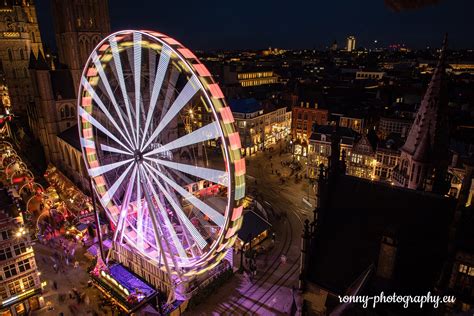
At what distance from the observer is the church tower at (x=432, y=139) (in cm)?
2430

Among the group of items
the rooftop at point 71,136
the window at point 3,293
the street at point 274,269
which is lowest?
the street at point 274,269

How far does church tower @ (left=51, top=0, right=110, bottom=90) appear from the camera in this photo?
5072 centimetres

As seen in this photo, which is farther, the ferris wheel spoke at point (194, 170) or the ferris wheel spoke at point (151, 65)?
the ferris wheel spoke at point (151, 65)

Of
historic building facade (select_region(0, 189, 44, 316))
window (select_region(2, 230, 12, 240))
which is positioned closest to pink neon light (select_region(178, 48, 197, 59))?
historic building facade (select_region(0, 189, 44, 316))

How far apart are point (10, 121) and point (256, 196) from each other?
59.2m

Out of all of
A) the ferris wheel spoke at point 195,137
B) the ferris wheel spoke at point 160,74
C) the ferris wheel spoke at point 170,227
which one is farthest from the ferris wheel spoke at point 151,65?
the ferris wheel spoke at point 170,227

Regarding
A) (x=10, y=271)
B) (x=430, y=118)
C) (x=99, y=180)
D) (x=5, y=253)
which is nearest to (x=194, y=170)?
(x=99, y=180)

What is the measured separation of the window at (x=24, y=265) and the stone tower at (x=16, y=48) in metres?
62.0

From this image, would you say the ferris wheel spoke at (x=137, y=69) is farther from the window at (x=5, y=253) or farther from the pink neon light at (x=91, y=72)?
the window at (x=5, y=253)

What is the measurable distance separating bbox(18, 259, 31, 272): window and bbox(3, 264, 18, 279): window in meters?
0.41

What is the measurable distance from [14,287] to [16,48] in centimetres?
6729

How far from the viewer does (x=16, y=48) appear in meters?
73.5

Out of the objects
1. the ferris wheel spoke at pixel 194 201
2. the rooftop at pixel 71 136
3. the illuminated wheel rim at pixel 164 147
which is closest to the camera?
the illuminated wheel rim at pixel 164 147

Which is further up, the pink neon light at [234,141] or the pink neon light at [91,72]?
the pink neon light at [91,72]
